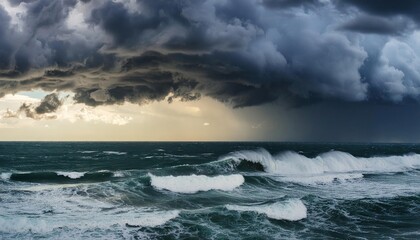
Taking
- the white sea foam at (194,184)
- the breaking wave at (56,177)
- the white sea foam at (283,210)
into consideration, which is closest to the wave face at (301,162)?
the white sea foam at (194,184)

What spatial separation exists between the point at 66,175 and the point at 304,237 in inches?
1216

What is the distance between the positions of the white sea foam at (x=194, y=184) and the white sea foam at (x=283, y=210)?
8.96m

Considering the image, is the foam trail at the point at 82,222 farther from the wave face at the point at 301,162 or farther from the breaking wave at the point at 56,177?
the wave face at the point at 301,162

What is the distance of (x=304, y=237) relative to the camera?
1742cm

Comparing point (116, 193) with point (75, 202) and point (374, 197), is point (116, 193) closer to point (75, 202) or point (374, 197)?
point (75, 202)

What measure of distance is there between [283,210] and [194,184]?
37.3 feet

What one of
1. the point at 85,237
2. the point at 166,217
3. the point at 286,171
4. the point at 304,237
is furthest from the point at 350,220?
the point at 286,171

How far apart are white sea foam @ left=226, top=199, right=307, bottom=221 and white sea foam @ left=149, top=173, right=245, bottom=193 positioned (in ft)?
29.4

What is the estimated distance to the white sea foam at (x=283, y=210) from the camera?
20.6m

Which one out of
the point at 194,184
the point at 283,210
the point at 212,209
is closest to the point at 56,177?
the point at 194,184

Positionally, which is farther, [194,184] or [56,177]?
[56,177]

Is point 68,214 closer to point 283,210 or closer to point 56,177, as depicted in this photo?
point 283,210

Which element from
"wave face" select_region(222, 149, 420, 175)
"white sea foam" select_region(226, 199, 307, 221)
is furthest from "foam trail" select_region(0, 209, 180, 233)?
"wave face" select_region(222, 149, 420, 175)

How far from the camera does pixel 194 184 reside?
3161 cm
